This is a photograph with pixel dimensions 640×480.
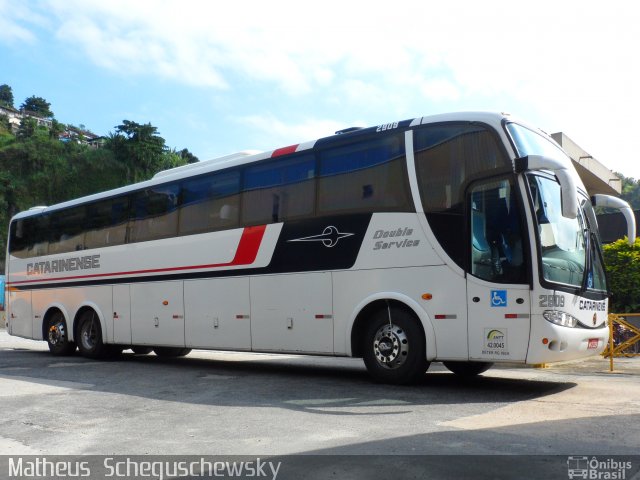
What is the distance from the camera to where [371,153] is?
9.71m

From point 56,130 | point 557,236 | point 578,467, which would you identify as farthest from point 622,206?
point 56,130

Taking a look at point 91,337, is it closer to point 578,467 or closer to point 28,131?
point 578,467

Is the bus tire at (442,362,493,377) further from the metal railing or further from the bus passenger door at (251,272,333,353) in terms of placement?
the metal railing

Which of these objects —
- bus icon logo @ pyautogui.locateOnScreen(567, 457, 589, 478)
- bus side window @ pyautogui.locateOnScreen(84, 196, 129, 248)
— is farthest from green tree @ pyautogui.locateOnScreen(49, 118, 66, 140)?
bus icon logo @ pyautogui.locateOnScreen(567, 457, 589, 478)

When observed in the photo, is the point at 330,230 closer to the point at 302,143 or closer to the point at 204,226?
the point at 302,143

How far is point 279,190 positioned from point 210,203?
183cm

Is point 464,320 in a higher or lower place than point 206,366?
higher

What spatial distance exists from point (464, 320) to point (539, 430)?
8.01 feet

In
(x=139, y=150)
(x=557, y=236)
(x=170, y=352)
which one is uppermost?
(x=139, y=150)

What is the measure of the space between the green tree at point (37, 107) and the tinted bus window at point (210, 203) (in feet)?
535

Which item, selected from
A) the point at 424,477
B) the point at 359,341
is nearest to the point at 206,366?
the point at 359,341

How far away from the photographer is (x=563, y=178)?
7.59 metres

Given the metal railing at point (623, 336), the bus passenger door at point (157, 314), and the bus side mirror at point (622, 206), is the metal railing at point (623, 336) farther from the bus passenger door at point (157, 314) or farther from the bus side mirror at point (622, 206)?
the bus passenger door at point (157, 314)

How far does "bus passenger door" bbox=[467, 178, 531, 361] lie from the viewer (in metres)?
8.02
